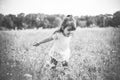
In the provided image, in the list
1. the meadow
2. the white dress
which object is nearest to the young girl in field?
the white dress

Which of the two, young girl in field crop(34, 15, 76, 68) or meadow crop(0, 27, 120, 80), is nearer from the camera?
young girl in field crop(34, 15, 76, 68)

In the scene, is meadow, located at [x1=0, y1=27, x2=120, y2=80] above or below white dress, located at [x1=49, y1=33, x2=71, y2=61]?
below

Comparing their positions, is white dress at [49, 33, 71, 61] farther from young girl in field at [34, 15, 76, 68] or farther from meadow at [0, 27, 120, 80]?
meadow at [0, 27, 120, 80]

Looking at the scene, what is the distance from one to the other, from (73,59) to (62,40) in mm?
718

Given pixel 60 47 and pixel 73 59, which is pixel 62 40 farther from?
pixel 73 59

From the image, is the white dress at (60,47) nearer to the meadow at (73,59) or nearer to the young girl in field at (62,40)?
the young girl in field at (62,40)

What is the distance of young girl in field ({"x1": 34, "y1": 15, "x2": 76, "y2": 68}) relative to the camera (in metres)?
1.87

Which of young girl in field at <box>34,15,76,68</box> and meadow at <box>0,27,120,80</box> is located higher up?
young girl in field at <box>34,15,76,68</box>

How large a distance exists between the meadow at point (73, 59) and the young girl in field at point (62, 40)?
0.21 metres

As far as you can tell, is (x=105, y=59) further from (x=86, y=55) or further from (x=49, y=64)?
(x=49, y=64)

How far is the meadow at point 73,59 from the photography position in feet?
6.61

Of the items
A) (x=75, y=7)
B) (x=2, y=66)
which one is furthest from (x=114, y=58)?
(x=2, y=66)

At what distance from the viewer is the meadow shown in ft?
6.61

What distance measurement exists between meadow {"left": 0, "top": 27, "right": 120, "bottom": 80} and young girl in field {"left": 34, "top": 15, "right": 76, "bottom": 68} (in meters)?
0.21
